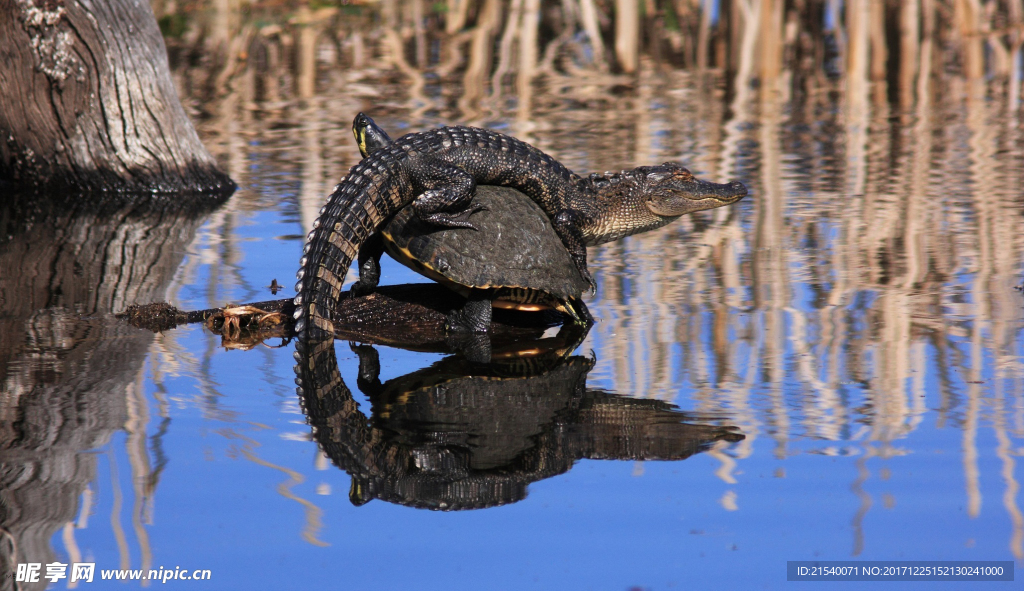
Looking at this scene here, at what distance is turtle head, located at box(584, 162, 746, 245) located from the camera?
5.95m

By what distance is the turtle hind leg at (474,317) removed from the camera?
17.6 feet

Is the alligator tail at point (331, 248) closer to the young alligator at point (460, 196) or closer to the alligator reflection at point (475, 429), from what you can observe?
the young alligator at point (460, 196)

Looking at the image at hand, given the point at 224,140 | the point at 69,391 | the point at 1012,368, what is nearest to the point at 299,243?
the point at 69,391

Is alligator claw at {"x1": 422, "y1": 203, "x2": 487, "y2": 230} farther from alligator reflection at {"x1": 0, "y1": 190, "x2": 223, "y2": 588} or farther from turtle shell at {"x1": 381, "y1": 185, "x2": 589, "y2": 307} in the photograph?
alligator reflection at {"x1": 0, "y1": 190, "x2": 223, "y2": 588}

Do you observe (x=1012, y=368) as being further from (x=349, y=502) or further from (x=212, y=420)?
(x=212, y=420)

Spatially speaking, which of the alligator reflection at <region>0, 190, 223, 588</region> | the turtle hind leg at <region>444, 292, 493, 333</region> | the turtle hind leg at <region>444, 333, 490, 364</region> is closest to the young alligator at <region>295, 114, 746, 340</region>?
the turtle hind leg at <region>444, 292, 493, 333</region>

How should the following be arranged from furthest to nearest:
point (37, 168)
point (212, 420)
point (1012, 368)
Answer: point (37, 168) < point (1012, 368) < point (212, 420)

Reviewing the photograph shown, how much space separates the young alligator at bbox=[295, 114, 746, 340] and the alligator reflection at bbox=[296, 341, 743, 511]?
22.6 inches

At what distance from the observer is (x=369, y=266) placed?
5559 mm

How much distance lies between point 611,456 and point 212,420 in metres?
1.57

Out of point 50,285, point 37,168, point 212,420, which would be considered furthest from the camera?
point 37,168

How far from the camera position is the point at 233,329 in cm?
526

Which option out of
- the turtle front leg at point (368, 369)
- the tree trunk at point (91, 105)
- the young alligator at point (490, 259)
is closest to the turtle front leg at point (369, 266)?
the young alligator at point (490, 259)

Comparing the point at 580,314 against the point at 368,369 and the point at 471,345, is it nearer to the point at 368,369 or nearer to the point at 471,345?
the point at 471,345
